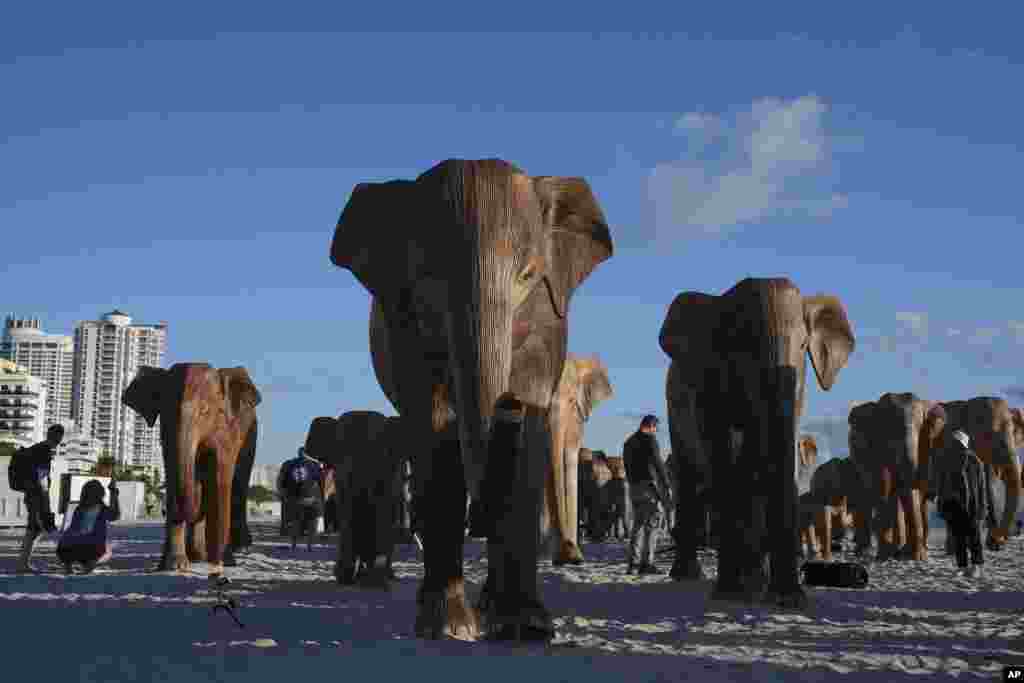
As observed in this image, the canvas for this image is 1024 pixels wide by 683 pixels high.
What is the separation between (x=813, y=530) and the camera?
70.7ft

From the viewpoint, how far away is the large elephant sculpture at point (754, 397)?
1118 centimetres

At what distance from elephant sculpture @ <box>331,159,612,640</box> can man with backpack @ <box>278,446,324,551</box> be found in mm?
14497

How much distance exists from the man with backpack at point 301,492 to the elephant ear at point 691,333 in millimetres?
11100

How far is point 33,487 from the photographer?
16391mm

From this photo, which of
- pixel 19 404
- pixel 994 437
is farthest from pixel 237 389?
pixel 19 404

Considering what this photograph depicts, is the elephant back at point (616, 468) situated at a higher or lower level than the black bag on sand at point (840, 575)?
higher

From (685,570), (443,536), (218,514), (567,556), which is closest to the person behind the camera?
(443,536)

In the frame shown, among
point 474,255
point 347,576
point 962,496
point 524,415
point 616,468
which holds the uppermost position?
point 474,255

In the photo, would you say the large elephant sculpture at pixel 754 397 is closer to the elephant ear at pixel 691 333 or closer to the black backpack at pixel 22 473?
the elephant ear at pixel 691 333

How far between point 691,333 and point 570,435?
794cm

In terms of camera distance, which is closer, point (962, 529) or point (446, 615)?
point (446, 615)

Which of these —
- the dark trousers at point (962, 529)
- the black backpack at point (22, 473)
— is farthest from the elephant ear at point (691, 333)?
the black backpack at point (22, 473)

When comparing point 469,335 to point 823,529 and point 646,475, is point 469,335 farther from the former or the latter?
point 823,529

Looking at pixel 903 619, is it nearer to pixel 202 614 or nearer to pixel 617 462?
pixel 202 614
